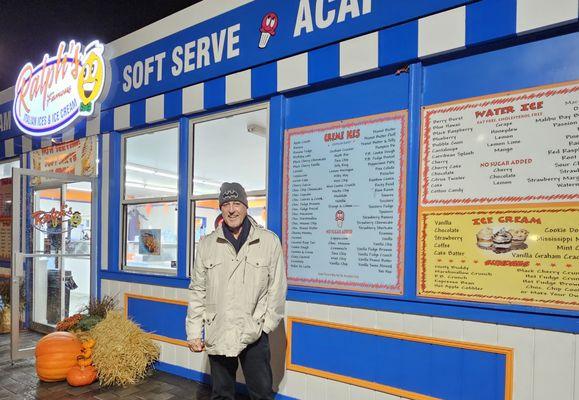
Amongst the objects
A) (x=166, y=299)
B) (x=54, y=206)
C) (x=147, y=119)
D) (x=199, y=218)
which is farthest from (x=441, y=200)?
(x=54, y=206)

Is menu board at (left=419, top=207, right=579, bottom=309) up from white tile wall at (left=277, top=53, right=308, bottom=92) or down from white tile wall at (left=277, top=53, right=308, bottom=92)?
down

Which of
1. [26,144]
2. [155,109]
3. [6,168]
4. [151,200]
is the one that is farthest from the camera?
[6,168]

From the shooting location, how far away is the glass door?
5215 millimetres

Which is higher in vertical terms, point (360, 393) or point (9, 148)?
point (9, 148)

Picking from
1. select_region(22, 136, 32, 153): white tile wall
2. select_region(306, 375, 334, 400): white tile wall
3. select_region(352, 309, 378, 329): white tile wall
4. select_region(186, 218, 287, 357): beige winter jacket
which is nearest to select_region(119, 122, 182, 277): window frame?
select_region(186, 218, 287, 357): beige winter jacket

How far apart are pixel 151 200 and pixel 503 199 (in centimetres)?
351

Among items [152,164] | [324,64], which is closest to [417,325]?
[324,64]

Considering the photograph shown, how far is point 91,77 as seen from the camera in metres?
4.89

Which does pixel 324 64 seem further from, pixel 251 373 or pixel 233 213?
pixel 251 373

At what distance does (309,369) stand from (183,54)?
3245 millimetres

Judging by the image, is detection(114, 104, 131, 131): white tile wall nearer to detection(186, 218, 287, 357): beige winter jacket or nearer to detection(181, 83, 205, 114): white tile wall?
detection(181, 83, 205, 114): white tile wall

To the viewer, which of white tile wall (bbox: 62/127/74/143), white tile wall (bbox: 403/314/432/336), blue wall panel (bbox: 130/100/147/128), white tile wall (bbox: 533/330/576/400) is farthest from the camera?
white tile wall (bbox: 62/127/74/143)

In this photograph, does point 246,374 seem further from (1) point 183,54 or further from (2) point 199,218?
(1) point 183,54

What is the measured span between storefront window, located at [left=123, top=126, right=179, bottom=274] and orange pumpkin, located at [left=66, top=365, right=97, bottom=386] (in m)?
1.12
